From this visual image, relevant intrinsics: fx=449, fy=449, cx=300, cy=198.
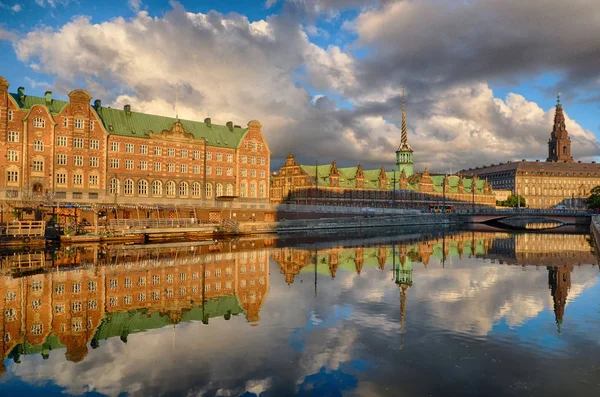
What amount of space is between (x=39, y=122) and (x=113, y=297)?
51.2 metres

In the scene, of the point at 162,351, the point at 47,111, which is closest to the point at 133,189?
the point at 47,111

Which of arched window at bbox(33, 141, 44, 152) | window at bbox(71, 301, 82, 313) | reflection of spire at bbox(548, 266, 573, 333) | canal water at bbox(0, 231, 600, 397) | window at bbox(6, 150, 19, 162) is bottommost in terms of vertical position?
reflection of spire at bbox(548, 266, 573, 333)

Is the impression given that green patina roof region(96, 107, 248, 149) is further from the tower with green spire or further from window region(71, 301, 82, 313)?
the tower with green spire

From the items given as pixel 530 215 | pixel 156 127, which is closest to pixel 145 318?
pixel 156 127

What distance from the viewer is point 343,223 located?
278 feet

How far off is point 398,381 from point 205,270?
2172 cm

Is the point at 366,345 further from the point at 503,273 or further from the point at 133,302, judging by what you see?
the point at 503,273

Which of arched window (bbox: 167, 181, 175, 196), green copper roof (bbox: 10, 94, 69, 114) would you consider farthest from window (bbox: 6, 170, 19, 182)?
arched window (bbox: 167, 181, 175, 196)

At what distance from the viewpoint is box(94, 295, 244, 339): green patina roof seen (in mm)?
17469

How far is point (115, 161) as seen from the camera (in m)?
70.7

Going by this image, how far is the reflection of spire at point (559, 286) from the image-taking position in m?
21.2

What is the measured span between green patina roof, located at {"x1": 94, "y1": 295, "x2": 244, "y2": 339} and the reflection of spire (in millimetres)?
14320

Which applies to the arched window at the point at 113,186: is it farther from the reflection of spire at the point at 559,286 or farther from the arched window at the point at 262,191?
the reflection of spire at the point at 559,286

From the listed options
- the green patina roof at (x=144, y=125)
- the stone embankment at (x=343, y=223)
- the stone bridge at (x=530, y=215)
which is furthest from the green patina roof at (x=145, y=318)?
the stone bridge at (x=530, y=215)
